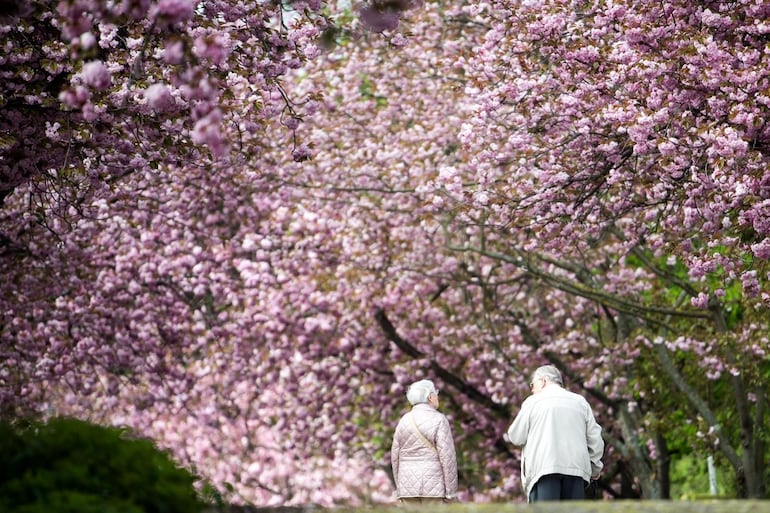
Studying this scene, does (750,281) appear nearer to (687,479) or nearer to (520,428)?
(520,428)

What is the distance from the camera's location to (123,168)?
426 inches

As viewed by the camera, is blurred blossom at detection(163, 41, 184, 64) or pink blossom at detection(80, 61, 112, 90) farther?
pink blossom at detection(80, 61, 112, 90)

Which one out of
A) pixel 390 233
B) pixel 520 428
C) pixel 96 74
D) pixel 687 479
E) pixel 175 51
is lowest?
pixel 520 428

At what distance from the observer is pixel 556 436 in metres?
9.53

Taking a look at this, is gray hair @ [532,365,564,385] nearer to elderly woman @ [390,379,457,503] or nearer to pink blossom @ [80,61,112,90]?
elderly woman @ [390,379,457,503]

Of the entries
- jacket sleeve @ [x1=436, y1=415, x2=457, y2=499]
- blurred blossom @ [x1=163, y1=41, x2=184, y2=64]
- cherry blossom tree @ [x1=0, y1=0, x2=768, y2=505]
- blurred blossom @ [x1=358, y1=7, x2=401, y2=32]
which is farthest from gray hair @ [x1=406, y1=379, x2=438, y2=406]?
blurred blossom @ [x1=163, y1=41, x2=184, y2=64]

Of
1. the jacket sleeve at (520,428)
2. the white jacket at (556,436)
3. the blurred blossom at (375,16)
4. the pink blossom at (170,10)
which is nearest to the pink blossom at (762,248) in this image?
the white jacket at (556,436)

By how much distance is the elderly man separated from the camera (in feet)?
31.2

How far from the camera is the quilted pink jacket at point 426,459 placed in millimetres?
10461

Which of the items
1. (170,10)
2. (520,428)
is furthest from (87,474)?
(520,428)

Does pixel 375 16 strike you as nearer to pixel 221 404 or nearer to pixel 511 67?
pixel 511 67

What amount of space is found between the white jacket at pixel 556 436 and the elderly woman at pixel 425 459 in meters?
0.88

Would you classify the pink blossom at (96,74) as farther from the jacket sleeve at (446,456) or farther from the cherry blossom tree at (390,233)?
the jacket sleeve at (446,456)

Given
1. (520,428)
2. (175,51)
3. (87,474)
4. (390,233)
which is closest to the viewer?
(87,474)
